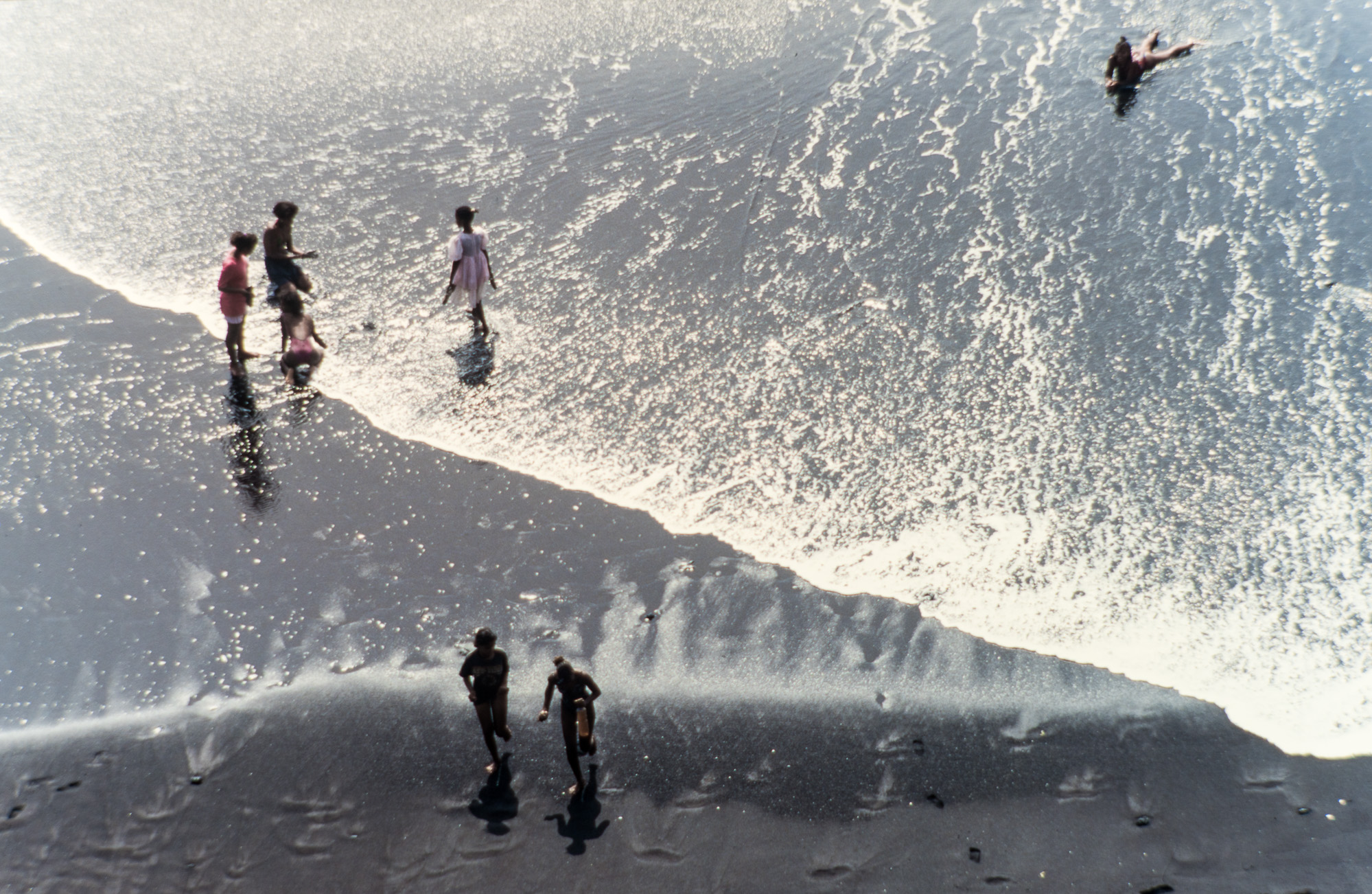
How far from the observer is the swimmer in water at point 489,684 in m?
7.16

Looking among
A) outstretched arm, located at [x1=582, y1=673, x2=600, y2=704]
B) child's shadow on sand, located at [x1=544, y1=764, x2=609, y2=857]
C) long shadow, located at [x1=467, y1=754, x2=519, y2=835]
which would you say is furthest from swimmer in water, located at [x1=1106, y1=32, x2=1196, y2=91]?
long shadow, located at [x1=467, y1=754, x2=519, y2=835]

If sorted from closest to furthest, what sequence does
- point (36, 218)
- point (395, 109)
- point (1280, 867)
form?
point (1280, 867) < point (36, 218) < point (395, 109)

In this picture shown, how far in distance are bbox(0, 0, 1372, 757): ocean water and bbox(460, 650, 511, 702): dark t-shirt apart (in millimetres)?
2702

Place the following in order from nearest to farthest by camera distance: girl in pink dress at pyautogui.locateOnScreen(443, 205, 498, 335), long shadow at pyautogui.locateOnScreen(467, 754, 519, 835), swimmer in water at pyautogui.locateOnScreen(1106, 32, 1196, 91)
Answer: long shadow at pyautogui.locateOnScreen(467, 754, 519, 835) → girl in pink dress at pyautogui.locateOnScreen(443, 205, 498, 335) → swimmer in water at pyautogui.locateOnScreen(1106, 32, 1196, 91)

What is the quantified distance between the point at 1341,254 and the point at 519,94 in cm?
1245

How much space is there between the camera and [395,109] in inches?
661

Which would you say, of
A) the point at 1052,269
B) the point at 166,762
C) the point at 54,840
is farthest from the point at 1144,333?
the point at 54,840

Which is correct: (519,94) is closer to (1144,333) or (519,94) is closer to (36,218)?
(36,218)

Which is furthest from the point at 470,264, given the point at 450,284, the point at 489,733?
→ the point at 489,733

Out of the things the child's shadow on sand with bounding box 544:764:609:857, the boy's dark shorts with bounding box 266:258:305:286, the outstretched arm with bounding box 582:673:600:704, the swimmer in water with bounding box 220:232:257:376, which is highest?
the boy's dark shorts with bounding box 266:258:305:286

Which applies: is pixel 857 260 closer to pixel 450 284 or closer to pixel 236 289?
pixel 450 284

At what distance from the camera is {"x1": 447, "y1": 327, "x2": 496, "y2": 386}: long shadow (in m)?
11.5

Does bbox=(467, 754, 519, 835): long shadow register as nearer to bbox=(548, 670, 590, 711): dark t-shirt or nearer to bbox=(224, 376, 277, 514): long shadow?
bbox=(548, 670, 590, 711): dark t-shirt

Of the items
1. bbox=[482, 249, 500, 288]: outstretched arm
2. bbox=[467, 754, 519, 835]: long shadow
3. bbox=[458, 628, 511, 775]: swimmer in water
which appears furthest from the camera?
bbox=[482, 249, 500, 288]: outstretched arm
